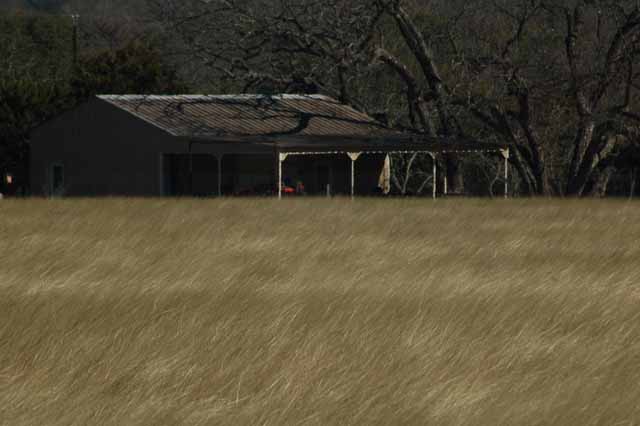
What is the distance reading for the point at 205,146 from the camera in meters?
44.1

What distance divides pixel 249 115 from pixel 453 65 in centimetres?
783

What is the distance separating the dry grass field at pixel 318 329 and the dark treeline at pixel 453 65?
76.5ft

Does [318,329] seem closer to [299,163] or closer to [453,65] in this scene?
[453,65]

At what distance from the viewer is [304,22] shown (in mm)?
45438

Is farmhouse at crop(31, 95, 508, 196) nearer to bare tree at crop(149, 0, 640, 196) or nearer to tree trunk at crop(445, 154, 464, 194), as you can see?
bare tree at crop(149, 0, 640, 196)

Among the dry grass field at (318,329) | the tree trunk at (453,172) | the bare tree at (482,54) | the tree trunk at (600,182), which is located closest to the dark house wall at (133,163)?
the bare tree at (482,54)

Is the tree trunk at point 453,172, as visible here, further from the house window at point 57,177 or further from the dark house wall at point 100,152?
the house window at point 57,177

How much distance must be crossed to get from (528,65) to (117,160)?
14161 millimetres

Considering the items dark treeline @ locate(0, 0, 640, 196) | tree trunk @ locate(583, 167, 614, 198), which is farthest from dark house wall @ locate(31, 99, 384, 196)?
tree trunk @ locate(583, 167, 614, 198)

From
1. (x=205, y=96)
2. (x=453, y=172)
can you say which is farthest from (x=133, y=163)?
(x=453, y=172)

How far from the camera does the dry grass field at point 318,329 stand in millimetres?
7410

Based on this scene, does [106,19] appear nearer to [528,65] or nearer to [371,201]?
[528,65]

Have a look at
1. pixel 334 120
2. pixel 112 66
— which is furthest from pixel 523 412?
pixel 112 66

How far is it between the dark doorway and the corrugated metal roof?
1.28 metres
